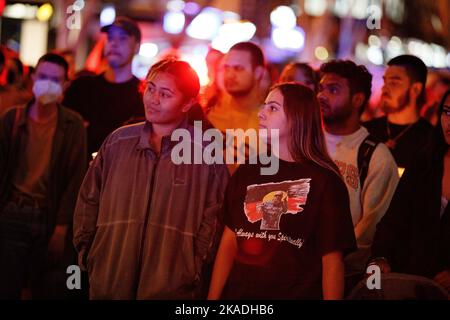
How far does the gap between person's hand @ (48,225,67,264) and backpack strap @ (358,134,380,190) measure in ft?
7.56

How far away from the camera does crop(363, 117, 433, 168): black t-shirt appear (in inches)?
A: 269

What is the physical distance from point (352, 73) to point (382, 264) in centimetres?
154

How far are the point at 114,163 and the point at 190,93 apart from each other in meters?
0.65

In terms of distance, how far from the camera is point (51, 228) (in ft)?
21.4

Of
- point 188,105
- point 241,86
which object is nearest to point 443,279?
point 188,105

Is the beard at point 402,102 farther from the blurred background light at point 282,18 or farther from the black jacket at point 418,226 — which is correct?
the blurred background light at point 282,18

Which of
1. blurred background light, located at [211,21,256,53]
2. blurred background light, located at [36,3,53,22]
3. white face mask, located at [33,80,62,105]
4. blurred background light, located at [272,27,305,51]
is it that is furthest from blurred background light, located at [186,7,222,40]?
white face mask, located at [33,80,62,105]

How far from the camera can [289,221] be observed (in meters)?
4.90

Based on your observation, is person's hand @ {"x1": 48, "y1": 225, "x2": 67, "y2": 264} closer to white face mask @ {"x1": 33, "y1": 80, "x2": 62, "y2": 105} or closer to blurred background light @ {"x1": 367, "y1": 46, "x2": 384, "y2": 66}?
white face mask @ {"x1": 33, "y1": 80, "x2": 62, "y2": 105}

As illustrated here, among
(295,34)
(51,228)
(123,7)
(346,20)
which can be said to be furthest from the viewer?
(346,20)

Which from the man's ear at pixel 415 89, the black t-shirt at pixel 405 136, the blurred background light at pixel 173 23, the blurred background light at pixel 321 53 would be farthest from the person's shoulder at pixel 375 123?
the blurred background light at pixel 321 53
